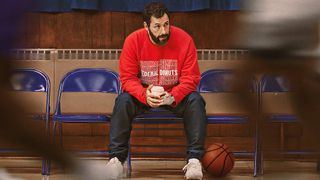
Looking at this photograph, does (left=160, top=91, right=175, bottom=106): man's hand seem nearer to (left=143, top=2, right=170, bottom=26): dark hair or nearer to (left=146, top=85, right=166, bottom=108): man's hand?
(left=146, top=85, right=166, bottom=108): man's hand

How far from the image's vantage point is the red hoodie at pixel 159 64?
468cm

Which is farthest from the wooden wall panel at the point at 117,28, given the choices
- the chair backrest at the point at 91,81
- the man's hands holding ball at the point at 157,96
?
the man's hands holding ball at the point at 157,96

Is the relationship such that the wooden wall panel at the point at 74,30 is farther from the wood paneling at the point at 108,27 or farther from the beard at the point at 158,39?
the beard at the point at 158,39

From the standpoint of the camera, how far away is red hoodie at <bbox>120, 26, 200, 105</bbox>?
468 centimetres

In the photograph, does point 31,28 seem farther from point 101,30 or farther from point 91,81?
point 101,30

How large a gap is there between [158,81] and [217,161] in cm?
76

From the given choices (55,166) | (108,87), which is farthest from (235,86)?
(108,87)

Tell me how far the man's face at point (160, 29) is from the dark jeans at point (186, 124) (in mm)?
486

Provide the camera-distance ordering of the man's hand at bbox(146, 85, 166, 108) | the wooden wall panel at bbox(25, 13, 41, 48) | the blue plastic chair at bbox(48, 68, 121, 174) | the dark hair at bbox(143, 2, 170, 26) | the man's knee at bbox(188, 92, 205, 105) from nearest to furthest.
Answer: the wooden wall panel at bbox(25, 13, 41, 48) → the man's hand at bbox(146, 85, 166, 108) → the man's knee at bbox(188, 92, 205, 105) → the dark hair at bbox(143, 2, 170, 26) → the blue plastic chair at bbox(48, 68, 121, 174)

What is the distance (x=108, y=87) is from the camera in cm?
525

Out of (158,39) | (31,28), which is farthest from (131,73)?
(31,28)

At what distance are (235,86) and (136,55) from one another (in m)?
3.61

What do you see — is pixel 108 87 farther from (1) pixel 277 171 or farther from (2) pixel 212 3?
(1) pixel 277 171

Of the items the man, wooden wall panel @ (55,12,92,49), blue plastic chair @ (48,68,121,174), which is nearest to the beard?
the man
